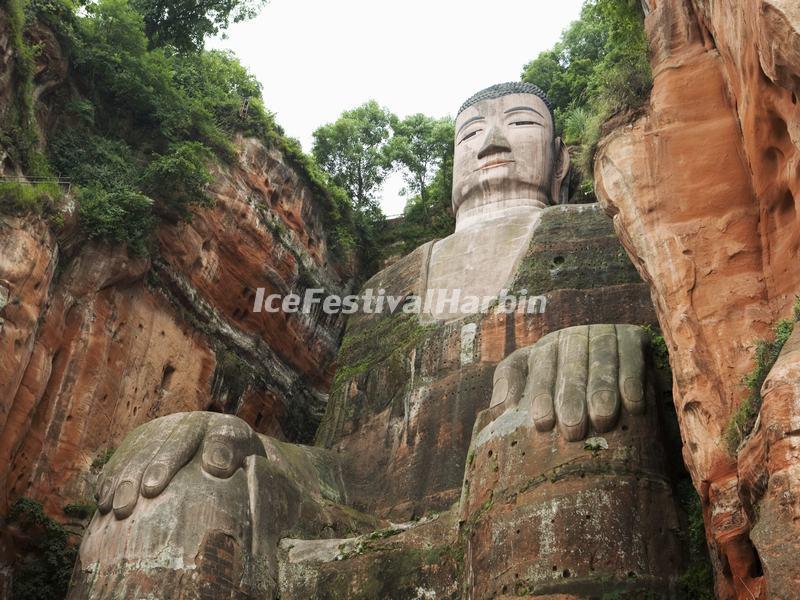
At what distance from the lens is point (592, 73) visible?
2006 cm

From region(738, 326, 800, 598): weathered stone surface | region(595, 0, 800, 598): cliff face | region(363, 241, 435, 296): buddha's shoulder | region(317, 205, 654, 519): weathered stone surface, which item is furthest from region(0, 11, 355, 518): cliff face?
region(738, 326, 800, 598): weathered stone surface

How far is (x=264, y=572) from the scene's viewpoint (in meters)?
9.23

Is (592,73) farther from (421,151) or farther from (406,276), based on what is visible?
(406,276)

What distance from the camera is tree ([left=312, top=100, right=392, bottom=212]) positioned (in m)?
21.4

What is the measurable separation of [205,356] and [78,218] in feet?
9.86

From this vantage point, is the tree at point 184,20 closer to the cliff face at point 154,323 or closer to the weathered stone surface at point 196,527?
the cliff face at point 154,323

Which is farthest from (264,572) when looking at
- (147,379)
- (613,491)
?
(147,379)

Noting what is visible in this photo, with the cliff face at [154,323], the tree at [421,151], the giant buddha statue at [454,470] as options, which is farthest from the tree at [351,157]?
the giant buddha statue at [454,470]

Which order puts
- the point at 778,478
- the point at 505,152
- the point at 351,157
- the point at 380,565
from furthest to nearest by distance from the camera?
the point at 351,157
the point at 505,152
the point at 380,565
the point at 778,478

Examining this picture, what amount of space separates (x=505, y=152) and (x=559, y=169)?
1.07m

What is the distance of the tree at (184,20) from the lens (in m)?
18.3

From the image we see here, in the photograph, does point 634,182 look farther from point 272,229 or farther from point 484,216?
point 272,229

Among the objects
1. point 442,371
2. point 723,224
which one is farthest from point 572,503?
point 442,371

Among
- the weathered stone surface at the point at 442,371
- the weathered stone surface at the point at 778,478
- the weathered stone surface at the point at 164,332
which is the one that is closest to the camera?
the weathered stone surface at the point at 778,478
